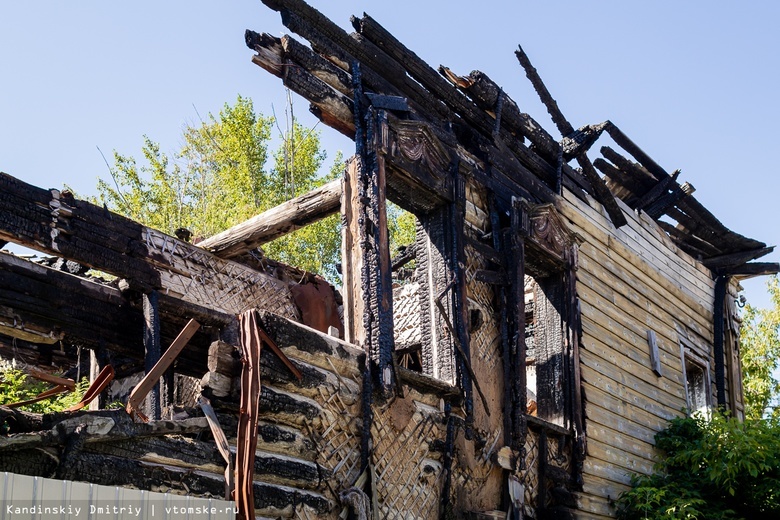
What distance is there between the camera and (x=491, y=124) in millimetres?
9422

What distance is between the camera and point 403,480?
22.4ft

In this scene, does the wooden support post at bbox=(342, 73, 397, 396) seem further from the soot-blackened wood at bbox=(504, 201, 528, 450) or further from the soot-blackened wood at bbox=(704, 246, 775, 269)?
the soot-blackened wood at bbox=(704, 246, 775, 269)

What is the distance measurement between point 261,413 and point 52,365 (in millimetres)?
5124

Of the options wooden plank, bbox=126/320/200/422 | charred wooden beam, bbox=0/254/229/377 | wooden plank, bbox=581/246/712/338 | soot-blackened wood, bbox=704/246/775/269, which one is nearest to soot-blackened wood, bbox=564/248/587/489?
wooden plank, bbox=581/246/712/338

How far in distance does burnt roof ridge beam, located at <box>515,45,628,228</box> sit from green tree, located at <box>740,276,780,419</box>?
8142mm

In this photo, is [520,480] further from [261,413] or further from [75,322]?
[75,322]

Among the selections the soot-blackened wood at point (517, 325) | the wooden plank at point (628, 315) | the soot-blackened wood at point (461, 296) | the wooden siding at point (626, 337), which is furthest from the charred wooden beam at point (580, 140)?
the soot-blackened wood at point (461, 296)

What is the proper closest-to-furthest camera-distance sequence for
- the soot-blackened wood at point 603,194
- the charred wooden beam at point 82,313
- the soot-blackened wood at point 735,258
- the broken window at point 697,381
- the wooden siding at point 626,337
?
the charred wooden beam at point 82,313, the wooden siding at point 626,337, the soot-blackened wood at point 603,194, the broken window at point 697,381, the soot-blackened wood at point 735,258

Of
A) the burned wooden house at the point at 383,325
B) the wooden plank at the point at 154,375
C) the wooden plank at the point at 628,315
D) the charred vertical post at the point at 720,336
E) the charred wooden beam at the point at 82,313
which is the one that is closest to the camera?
the wooden plank at the point at 154,375

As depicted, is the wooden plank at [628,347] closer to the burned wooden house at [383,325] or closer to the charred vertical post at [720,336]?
the burned wooden house at [383,325]

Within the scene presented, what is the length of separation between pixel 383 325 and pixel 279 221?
1775 millimetres

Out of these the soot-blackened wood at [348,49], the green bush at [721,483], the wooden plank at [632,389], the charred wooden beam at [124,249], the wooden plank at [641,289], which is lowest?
the green bush at [721,483]

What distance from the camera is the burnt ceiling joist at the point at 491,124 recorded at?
755cm

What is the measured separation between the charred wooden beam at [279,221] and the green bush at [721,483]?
422 cm
